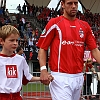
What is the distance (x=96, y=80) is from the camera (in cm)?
1045

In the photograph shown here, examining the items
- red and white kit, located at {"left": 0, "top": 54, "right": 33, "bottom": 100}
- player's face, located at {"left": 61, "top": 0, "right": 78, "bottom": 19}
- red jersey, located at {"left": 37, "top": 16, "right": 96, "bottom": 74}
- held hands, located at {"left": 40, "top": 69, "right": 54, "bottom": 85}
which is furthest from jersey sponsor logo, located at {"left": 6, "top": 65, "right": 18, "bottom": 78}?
player's face, located at {"left": 61, "top": 0, "right": 78, "bottom": 19}

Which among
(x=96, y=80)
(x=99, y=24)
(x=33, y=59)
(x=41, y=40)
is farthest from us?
(x=99, y=24)

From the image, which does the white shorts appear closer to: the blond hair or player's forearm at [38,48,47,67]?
player's forearm at [38,48,47,67]

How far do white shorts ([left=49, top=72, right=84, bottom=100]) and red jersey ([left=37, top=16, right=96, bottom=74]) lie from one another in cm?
7

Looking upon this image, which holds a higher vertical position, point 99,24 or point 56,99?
point 99,24

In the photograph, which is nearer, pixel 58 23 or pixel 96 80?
pixel 58 23

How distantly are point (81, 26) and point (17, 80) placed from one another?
112cm

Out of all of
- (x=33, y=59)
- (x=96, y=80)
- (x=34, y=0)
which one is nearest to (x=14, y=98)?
(x=96, y=80)

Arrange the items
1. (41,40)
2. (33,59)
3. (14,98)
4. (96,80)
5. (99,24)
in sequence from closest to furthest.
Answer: (14,98), (41,40), (96,80), (33,59), (99,24)

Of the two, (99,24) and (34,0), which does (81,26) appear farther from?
(34,0)

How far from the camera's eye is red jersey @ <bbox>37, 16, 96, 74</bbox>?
380 cm

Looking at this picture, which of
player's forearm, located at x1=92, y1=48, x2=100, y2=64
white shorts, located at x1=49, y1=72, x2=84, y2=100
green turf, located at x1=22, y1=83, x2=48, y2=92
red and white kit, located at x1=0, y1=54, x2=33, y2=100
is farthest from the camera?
green turf, located at x1=22, y1=83, x2=48, y2=92

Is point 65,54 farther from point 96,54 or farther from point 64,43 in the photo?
point 96,54

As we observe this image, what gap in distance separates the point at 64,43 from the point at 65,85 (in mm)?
539
